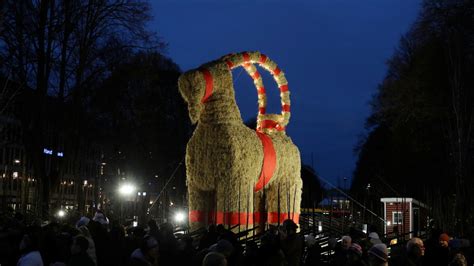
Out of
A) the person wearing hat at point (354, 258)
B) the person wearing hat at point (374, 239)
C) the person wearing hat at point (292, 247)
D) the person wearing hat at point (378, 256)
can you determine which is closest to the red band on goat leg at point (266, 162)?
the person wearing hat at point (374, 239)

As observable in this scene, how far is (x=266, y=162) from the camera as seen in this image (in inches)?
579

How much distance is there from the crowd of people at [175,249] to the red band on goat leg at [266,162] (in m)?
4.02

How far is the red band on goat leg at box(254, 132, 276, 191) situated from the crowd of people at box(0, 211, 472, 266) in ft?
13.2

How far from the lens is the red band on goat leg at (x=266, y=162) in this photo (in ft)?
48.1

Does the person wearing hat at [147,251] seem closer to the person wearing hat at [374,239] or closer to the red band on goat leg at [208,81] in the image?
the person wearing hat at [374,239]

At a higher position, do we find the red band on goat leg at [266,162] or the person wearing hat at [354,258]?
the red band on goat leg at [266,162]

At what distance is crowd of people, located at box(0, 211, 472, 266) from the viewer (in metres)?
7.11

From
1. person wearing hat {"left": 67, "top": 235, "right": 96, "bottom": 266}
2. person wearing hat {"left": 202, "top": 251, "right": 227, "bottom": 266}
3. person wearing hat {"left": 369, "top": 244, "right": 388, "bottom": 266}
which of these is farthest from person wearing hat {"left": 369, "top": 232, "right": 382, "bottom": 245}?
person wearing hat {"left": 202, "top": 251, "right": 227, "bottom": 266}

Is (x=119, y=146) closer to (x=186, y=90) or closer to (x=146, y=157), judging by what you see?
(x=146, y=157)

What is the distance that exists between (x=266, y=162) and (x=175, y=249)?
6.35 meters

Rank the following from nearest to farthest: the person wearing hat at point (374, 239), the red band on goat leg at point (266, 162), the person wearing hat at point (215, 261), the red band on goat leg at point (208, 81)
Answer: the person wearing hat at point (215, 261) → the person wearing hat at point (374, 239) → the red band on goat leg at point (208, 81) → the red band on goat leg at point (266, 162)

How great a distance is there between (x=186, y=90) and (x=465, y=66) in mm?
18872

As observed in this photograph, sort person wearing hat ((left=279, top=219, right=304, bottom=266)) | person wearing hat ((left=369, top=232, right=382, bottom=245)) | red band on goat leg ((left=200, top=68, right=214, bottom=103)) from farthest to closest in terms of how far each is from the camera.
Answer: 1. red band on goat leg ((left=200, top=68, right=214, bottom=103))
2. person wearing hat ((left=369, top=232, right=382, bottom=245))
3. person wearing hat ((left=279, top=219, right=304, bottom=266))

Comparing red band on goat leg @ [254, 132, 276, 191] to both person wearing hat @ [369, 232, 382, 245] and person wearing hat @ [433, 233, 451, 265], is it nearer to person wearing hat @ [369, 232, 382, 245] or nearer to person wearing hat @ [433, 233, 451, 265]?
person wearing hat @ [369, 232, 382, 245]
